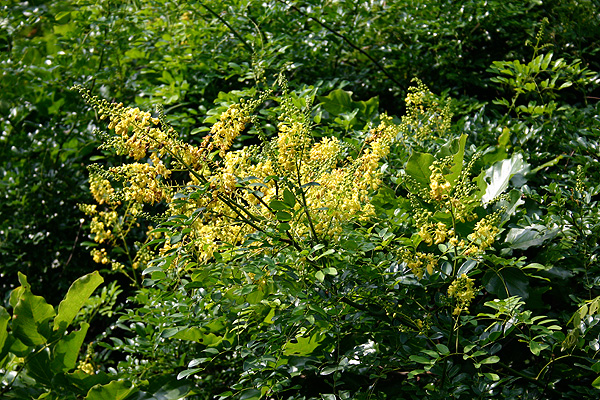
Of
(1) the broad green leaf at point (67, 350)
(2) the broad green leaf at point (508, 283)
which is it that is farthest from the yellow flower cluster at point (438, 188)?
(1) the broad green leaf at point (67, 350)

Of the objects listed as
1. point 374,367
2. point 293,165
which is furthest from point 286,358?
point 293,165

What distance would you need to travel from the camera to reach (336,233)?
1751 mm

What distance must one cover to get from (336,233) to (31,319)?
1.06m

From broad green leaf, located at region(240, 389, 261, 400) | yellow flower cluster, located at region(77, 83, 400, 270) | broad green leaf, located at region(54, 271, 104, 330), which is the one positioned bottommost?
broad green leaf, located at region(240, 389, 261, 400)

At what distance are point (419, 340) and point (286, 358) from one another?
1.25 feet

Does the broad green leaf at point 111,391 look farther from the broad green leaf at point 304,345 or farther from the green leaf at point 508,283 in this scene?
the green leaf at point 508,283

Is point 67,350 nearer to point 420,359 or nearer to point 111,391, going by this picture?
point 111,391

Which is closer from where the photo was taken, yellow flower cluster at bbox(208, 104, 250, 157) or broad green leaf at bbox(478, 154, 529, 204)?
yellow flower cluster at bbox(208, 104, 250, 157)

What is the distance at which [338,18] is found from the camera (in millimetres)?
3572

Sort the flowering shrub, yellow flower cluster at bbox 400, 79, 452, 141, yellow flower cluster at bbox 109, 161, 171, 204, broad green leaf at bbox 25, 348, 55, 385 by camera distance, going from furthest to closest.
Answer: yellow flower cluster at bbox 400, 79, 452, 141 < broad green leaf at bbox 25, 348, 55, 385 < yellow flower cluster at bbox 109, 161, 171, 204 < the flowering shrub

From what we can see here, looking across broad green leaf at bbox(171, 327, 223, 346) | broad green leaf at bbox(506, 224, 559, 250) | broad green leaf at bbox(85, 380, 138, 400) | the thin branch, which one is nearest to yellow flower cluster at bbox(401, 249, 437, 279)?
broad green leaf at bbox(506, 224, 559, 250)

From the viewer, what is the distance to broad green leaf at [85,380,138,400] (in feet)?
6.33

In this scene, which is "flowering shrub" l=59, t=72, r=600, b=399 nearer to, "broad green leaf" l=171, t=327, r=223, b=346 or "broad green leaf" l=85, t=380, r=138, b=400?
"broad green leaf" l=171, t=327, r=223, b=346

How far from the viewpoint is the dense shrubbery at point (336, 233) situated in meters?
1.73
